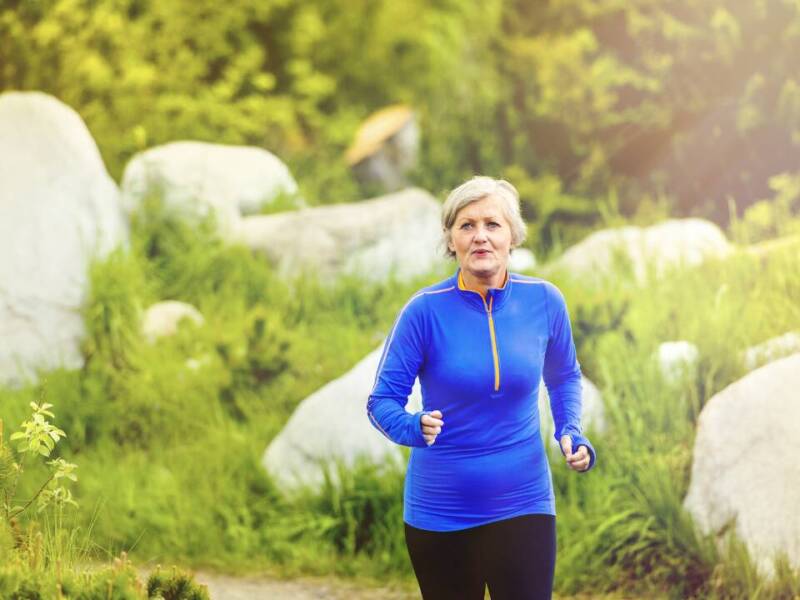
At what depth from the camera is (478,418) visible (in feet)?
8.84

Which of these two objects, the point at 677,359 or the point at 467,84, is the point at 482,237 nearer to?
the point at 677,359

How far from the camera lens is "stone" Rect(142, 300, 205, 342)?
674 centimetres

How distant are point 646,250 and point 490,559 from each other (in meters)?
4.64

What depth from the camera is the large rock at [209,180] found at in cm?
786

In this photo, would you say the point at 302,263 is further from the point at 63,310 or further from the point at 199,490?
the point at 199,490

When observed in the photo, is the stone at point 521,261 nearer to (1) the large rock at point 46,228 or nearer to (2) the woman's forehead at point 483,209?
(1) the large rock at point 46,228

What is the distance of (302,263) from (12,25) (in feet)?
9.83

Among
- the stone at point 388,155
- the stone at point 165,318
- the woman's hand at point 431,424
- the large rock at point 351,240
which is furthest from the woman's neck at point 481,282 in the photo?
the stone at point 388,155

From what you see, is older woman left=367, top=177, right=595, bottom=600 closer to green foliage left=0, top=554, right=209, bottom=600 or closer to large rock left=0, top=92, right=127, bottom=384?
green foliage left=0, top=554, right=209, bottom=600

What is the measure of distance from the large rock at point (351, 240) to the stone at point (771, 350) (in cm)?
265

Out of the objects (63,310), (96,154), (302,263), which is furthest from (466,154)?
(63,310)

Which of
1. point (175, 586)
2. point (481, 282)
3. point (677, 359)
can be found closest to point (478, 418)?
point (481, 282)

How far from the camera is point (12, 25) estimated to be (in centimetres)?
829

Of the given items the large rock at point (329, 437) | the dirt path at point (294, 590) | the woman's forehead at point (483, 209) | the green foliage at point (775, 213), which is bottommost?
the dirt path at point (294, 590)
